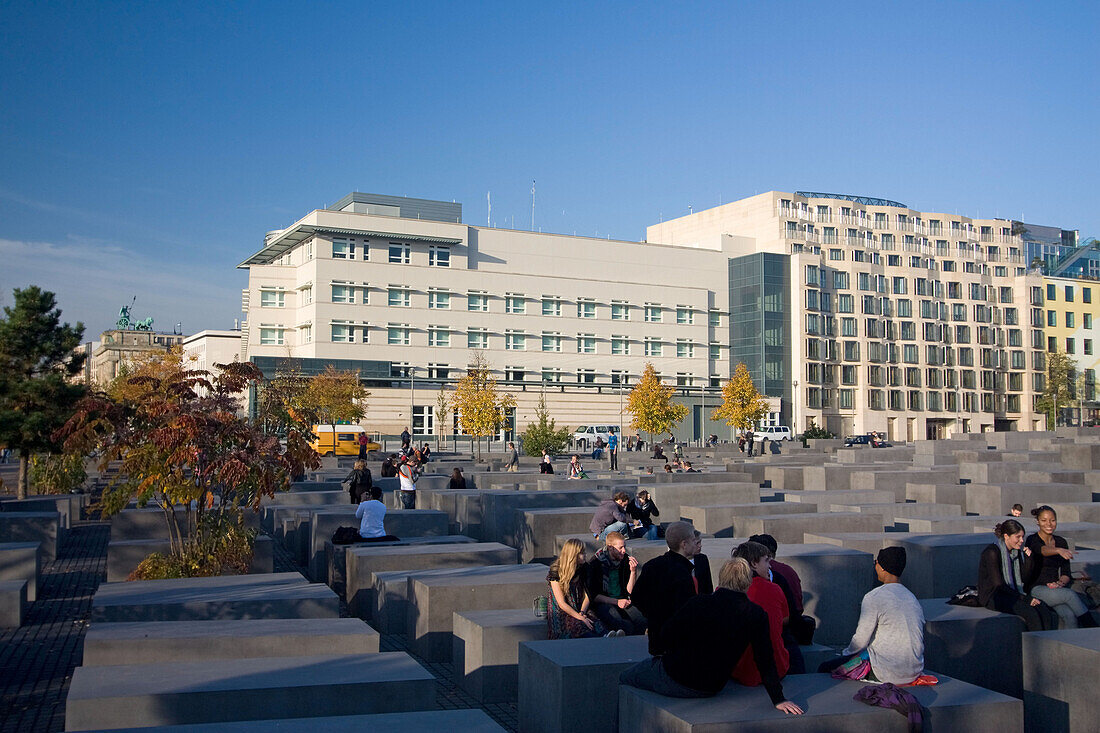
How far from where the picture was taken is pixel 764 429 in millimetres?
82938

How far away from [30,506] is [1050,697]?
19.3 metres

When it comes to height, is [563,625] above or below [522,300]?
below

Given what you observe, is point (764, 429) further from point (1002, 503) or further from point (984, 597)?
point (984, 597)

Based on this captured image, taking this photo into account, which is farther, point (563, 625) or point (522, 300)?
point (522, 300)

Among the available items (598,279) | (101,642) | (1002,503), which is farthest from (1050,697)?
(598,279)

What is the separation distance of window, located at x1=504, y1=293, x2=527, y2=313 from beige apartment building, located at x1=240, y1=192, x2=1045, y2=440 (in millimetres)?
242

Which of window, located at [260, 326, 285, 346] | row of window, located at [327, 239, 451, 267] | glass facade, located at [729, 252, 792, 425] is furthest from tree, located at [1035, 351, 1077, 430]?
window, located at [260, 326, 285, 346]

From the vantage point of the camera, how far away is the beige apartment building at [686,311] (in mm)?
74562

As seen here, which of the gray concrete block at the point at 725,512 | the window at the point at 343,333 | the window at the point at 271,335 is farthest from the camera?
the window at the point at 271,335

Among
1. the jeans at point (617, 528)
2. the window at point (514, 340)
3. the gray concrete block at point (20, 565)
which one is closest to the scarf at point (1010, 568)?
the jeans at point (617, 528)

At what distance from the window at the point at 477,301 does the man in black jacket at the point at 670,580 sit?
231ft

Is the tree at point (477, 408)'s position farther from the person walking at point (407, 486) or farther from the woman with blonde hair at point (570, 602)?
the woman with blonde hair at point (570, 602)

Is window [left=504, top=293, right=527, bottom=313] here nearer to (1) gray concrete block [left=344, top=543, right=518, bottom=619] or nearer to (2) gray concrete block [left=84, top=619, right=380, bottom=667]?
(1) gray concrete block [left=344, top=543, right=518, bottom=619]

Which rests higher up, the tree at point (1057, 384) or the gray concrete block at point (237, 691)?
the tree at point (1057, 384)
